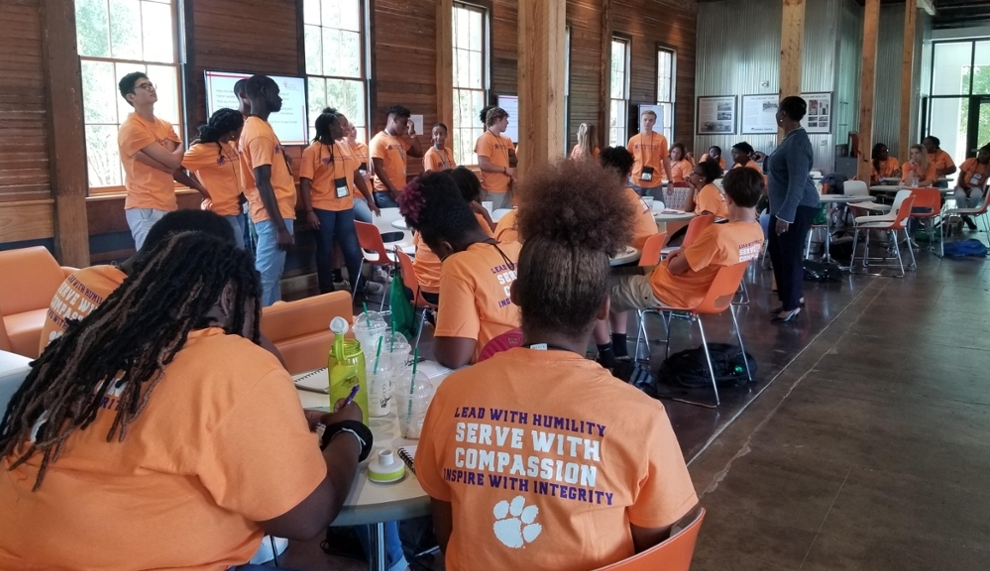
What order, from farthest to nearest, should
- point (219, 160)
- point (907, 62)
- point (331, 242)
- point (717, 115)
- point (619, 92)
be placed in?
point (717, 115) → point (619, 92) → point (907, 62) → point (331, 242) → point (219, 160)

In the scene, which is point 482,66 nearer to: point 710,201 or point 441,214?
point 710,201

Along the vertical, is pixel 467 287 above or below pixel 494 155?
below

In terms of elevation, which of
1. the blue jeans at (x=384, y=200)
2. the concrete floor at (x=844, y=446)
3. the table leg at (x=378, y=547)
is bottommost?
the concrete floor at (x=844, y=446)

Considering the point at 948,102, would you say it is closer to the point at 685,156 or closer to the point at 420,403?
the point at 685,156

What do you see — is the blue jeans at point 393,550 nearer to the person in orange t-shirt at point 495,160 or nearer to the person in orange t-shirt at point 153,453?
the person in orange t-shirt at point 153,453

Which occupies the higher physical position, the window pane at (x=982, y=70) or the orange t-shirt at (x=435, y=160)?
the window pane at (x=982, y=70)

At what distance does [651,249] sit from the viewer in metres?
5.04

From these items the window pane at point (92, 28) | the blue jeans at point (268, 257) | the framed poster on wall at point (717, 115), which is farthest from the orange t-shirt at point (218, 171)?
the framed poster on wall at point (717, 115)

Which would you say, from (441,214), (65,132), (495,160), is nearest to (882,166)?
(495,160)

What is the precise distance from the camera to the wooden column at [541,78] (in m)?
4.33

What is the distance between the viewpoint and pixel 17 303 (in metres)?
4.27

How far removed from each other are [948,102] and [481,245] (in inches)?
711

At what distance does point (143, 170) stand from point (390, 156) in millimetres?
2903

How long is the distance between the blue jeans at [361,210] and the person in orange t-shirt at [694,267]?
3.45m
